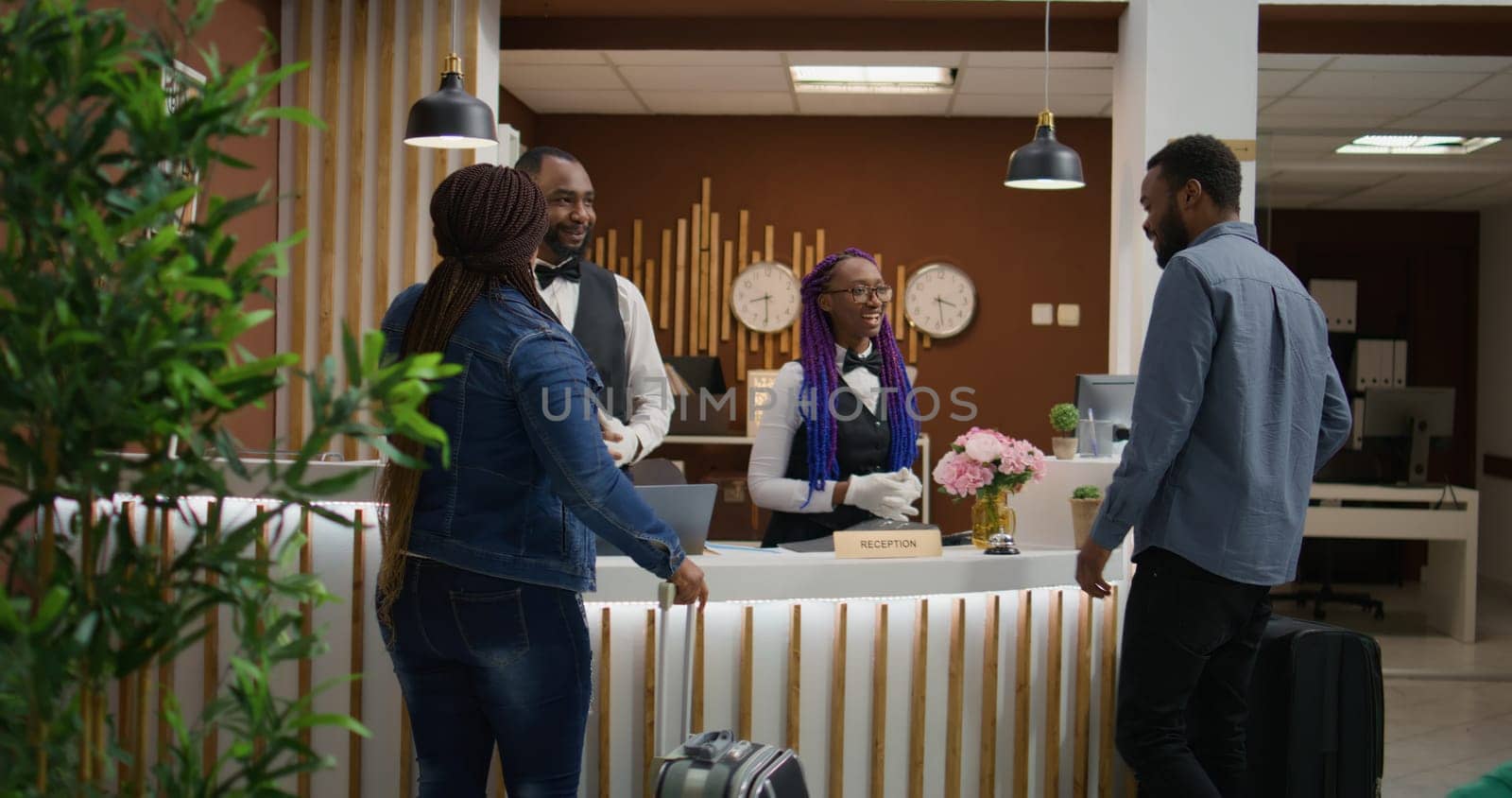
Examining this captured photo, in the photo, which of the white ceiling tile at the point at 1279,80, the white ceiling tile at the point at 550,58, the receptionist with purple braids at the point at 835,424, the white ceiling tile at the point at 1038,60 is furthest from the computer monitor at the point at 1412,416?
the receptionist with purple braids at the point at 835,424

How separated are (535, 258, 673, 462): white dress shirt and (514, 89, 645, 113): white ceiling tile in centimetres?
472

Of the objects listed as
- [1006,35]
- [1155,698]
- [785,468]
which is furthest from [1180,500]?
[1006,35]

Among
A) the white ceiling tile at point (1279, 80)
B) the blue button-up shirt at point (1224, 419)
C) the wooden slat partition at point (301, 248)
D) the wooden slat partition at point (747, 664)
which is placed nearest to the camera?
the blue button-up shirt at point (1224, 419)

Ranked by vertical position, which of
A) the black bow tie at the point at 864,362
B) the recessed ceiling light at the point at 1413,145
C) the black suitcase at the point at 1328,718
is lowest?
the black suitcase at the point at 1328,718

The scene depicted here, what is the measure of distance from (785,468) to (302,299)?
10.4ft

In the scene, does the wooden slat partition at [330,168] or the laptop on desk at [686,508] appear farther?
the wooden slat partition at [330,168]

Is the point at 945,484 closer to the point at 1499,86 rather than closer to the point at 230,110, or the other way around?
the point at 230,110

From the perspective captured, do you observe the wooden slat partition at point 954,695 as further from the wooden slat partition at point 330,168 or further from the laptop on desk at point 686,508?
the wooden slat partition at point 330,168

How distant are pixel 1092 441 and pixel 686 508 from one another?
4.67 feet

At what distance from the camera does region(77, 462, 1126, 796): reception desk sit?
105 inches

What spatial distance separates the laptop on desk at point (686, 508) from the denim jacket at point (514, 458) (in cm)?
61

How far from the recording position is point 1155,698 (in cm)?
246

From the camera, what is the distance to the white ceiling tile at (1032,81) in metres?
6.78

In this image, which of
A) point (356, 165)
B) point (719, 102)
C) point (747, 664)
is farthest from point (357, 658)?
point (719, 102)
